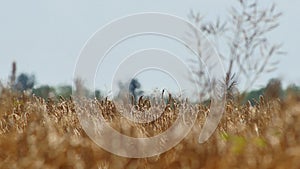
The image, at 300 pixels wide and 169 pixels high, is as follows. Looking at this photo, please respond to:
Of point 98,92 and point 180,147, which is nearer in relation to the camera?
point 180,147

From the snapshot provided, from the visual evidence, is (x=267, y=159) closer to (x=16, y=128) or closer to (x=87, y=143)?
(x=87, y=143)

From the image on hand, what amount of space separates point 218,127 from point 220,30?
7.55 ft

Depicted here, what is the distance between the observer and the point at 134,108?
385 centimetres

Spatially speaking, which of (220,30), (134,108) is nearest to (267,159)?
(134,108)

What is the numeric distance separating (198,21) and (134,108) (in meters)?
2.42

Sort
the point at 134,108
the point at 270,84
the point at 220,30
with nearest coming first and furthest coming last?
the point at 270,84 < the point at 134,108 < the point at 220,30

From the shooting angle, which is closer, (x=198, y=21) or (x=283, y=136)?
(x=283, y=136)

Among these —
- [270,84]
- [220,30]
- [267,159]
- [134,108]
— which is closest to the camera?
[267,159]

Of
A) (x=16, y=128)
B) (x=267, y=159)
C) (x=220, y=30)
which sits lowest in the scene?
(x=267, y=159)

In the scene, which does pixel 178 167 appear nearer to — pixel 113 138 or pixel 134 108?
pixel 113 138

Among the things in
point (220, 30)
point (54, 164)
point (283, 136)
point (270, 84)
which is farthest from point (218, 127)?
point (220, 30)

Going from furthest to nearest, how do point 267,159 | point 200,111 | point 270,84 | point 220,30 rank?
point 220,30 < point 200,111 < point 270,84 < point 267,159

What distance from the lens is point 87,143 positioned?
10.4 ft

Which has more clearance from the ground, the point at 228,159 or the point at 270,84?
→ the point at 270,84
